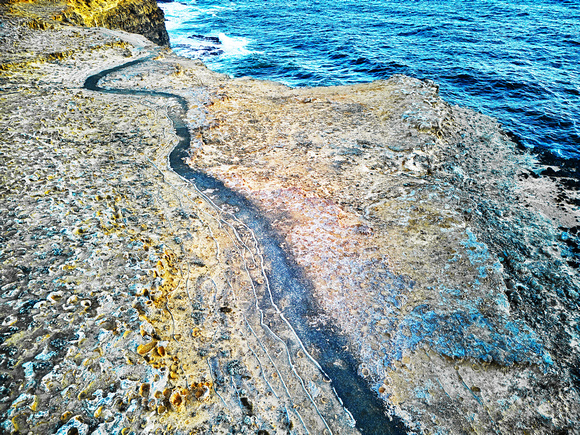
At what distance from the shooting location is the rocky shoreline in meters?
3.85

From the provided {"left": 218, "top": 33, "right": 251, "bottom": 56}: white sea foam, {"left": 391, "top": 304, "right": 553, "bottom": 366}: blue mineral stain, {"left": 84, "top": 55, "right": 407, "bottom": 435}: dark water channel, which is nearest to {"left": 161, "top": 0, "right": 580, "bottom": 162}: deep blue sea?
{"left": 218, "top": 33, "right": 251, "bottom": 56}: white sea foam

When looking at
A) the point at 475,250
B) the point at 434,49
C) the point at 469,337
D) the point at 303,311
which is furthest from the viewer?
the point at 434,49

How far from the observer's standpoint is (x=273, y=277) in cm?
558

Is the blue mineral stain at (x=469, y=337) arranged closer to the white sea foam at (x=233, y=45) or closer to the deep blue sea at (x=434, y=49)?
the deep blue sea at (x=434, y=49)

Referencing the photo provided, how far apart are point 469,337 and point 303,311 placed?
241 cm

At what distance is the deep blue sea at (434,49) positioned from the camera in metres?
13.8

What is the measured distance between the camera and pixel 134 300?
14.8ft

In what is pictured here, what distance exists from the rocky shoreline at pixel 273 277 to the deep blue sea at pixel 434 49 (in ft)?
19.9

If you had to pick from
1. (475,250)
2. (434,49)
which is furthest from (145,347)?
(434,49)

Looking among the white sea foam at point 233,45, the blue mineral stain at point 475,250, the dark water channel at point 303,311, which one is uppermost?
the white sea foam at point 233,45

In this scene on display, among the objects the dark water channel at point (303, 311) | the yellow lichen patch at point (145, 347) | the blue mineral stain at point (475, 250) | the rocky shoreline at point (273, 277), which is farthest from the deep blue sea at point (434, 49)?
the yellow lichen patch at point (145, 347)

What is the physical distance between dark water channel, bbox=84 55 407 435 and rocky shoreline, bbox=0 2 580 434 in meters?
0.04

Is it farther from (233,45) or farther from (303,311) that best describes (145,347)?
(233,45)

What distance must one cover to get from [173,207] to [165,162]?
180 centimetres
